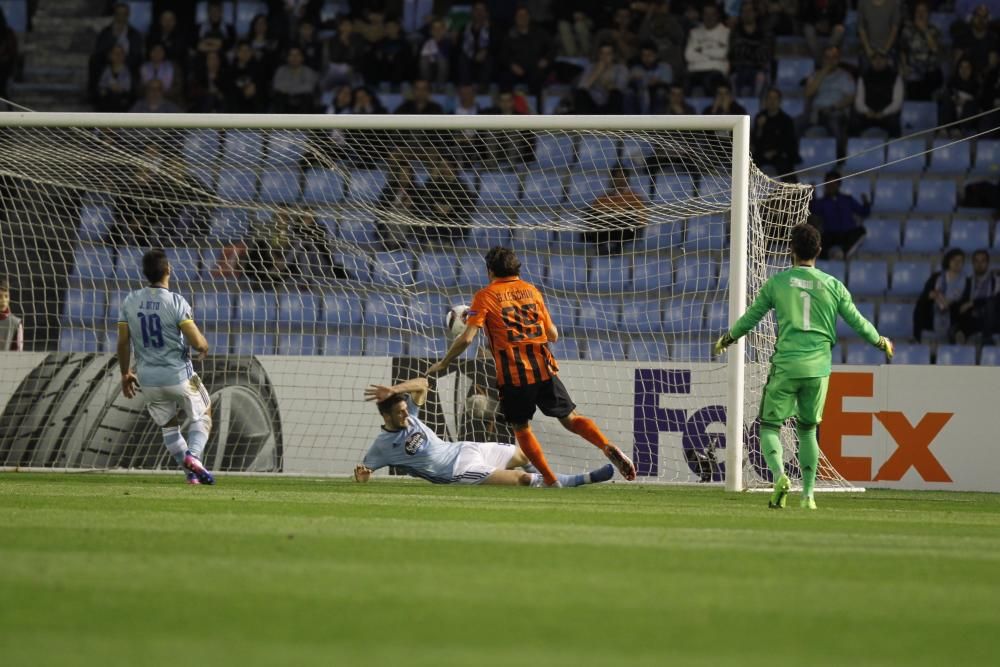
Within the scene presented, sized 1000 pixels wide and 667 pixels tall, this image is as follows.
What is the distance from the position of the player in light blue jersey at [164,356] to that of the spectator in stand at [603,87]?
7.91m

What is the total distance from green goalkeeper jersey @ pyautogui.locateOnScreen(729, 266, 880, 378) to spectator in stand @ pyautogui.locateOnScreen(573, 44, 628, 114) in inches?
331

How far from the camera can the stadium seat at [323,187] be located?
15422mm

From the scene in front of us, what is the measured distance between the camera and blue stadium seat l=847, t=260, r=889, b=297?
52.9 ft

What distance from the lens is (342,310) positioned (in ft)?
45.6

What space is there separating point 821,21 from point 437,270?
7337 mm

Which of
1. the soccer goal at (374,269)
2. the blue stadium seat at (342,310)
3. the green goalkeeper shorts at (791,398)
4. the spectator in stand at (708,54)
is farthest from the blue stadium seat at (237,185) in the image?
the green goalkeeper shorts at (791,398)

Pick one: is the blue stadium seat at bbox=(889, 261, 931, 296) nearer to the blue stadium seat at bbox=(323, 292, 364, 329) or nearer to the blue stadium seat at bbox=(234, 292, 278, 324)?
the blue stadium seat at bbox=(323, 292, 364, 329)

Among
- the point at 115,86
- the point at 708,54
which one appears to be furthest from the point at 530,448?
the point at 115,86

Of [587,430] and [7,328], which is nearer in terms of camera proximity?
[587,430]

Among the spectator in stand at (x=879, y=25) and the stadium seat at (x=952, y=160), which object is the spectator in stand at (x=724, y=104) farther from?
the stadium seat at (x=952, y=160)

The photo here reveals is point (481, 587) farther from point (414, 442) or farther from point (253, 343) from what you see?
point (253, 343)

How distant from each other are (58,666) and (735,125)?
28.4 feet

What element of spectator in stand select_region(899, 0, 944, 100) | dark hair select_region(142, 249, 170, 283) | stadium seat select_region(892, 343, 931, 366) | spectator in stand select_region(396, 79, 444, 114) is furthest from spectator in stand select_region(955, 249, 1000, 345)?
dark hair select_region(142, 249, 170, 283)

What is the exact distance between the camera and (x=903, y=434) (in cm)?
1227
